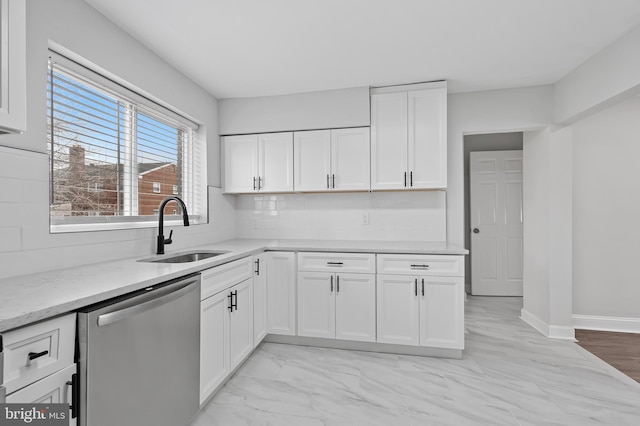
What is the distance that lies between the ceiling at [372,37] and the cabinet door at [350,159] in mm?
484

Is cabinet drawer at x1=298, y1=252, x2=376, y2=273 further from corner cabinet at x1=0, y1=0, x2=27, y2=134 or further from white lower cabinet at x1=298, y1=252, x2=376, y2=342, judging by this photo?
corner cabinet at x1=0, y1=0, x2=27, y2=134

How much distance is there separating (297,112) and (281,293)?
71.3 inches

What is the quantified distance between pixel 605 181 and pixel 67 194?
4.76m

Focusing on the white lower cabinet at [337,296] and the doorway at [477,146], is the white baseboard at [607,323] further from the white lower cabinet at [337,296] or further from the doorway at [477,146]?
the white lower cabinet at [337,296]

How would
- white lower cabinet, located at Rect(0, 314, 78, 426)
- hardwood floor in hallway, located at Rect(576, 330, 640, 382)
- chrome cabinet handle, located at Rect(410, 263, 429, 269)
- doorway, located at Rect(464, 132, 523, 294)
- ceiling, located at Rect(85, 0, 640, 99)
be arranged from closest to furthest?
1. white lower cabinet, located at Rect(0, 314, 78, 426)
2. ceiling, located at Rect(85, 0, 640, 99)
3. hardwood floor in hallway, located at Rect(576, 330, 640, 382)
4. chrome cabinet handle, located at Rect(410, 263, 429, 269)
5. doorway, located at Rect(464, 132, 523, 294)

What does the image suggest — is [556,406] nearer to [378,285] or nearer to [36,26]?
[378,285]

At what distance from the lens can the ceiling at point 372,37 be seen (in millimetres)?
1847

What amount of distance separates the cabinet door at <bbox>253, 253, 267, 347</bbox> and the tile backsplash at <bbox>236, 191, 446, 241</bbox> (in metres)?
0.76

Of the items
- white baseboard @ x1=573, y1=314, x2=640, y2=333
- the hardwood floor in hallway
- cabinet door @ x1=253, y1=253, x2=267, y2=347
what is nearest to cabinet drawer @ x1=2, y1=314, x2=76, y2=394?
cabinet door @ x1=253, y1=253, x2=267, y2=347

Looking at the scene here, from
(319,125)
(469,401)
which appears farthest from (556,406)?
(319,125)

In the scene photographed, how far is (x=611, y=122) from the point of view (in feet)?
10.7

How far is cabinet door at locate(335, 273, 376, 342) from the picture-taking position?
2666 millimetres

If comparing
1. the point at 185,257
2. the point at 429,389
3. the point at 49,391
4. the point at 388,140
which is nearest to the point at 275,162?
the point at 388,140

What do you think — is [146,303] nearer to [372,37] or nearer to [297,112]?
[372,37]
